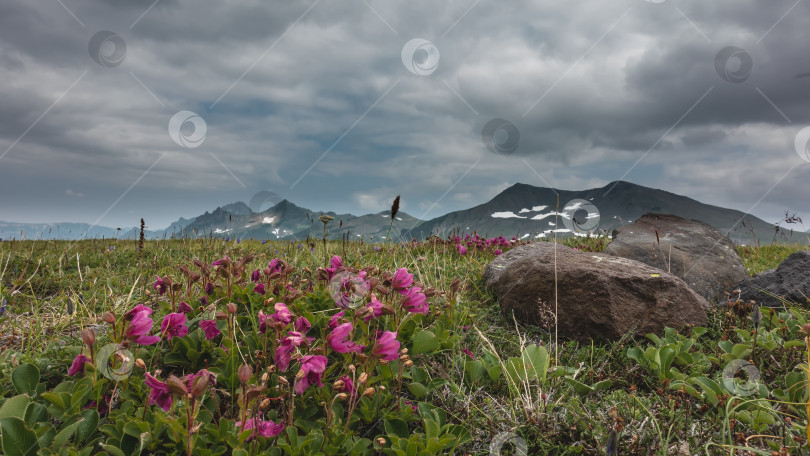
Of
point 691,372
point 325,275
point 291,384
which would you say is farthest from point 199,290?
point 691,372

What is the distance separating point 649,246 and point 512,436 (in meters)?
6.04

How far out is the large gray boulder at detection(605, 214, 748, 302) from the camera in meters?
6.40

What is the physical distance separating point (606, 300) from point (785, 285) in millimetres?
2560

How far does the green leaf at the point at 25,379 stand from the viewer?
2.65 meters

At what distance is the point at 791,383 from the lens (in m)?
3.02

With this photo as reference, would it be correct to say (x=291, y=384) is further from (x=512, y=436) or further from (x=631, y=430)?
(x=631, y=430)

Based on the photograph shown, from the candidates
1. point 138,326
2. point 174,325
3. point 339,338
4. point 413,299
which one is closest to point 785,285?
point 413,299

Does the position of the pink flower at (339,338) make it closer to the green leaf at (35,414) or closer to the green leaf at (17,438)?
the green leaf at (17,438)

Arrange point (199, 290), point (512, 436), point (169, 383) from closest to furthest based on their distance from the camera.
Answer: point (169, 383)
point (512, 436)
point (199, 290)

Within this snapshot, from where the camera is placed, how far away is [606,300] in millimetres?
4406
